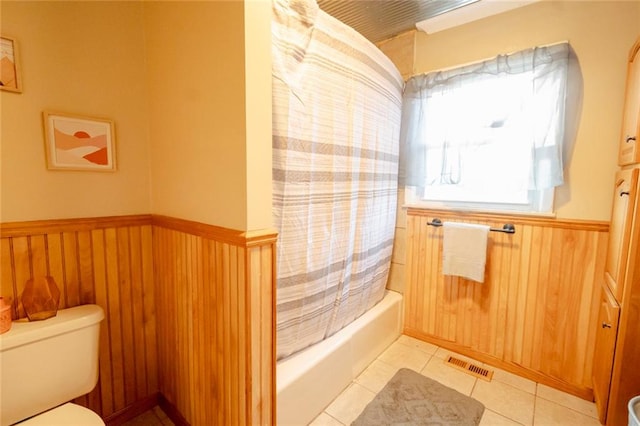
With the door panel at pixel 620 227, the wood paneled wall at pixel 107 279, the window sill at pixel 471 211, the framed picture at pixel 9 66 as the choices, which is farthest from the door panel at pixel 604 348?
the framed picture at pixel 9 66

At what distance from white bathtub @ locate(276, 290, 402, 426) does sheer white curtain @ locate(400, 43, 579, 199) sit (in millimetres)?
1088

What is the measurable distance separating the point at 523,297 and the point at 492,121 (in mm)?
1138

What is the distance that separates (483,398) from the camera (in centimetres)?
166

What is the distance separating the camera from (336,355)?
162 cm

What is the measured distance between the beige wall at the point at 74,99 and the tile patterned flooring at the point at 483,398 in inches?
45.8

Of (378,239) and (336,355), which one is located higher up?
(378,239)

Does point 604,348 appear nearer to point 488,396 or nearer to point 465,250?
point 488,396

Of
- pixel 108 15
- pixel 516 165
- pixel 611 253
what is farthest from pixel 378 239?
pixel 108 15

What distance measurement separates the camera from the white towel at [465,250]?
1.87 m

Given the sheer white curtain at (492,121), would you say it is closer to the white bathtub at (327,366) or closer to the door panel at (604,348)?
the door panel at (604,348)

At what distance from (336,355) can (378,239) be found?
0.81 m

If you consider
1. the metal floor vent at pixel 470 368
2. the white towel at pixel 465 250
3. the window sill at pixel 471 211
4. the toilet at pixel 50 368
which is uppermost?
the window sill at pixel 471 211

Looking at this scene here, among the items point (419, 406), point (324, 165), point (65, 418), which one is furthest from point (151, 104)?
point (419, 406)

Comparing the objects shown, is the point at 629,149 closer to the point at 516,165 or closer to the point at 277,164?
the point at 516,165
